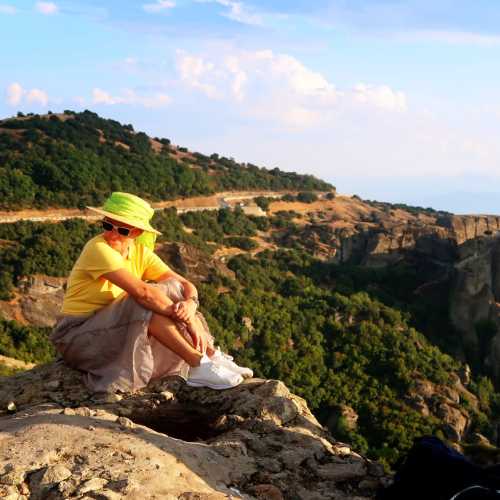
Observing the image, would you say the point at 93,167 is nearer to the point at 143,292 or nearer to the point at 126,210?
the point at 126,210

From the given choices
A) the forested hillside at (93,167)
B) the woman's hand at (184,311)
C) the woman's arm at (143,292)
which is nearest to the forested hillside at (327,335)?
the forested hillside at (93,167)

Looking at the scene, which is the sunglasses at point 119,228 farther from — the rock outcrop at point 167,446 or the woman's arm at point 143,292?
the rock outcrop at point 167,446

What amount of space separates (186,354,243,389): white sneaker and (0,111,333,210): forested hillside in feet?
114

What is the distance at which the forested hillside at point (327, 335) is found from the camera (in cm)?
2450

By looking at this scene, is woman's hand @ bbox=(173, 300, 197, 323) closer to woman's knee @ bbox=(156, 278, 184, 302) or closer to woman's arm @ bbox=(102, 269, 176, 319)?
woman's arm @ bbox=(102, 269, 176, 319)

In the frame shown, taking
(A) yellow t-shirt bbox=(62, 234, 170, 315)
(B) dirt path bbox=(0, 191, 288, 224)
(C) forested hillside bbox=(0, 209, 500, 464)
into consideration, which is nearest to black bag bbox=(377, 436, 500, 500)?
(A) yellow t-shirt bbox=(62, 234, 170, 315)

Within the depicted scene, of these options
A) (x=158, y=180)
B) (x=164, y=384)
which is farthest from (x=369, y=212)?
(x=164, y=384)

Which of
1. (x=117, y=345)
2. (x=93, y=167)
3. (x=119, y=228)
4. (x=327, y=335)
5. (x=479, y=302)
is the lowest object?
(x=327, y=335)

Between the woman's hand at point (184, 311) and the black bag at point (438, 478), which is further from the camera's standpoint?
the woman's hand at point (184, 311)

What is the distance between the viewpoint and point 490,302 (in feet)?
102

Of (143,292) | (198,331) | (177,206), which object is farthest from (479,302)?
(143,292)

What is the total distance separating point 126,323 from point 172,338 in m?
0.38

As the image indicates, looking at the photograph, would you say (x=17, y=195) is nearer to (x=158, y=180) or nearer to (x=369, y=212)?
(x=158, y=180)

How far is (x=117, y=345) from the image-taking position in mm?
5051
